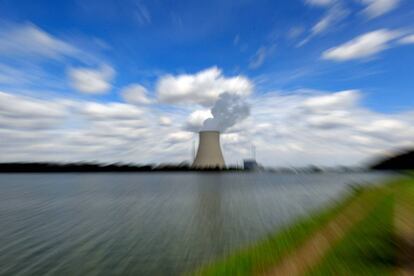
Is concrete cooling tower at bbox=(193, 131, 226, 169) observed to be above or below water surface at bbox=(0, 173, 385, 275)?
above

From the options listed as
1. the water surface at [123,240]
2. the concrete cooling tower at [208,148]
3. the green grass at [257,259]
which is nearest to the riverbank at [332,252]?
the green grass at [257,259]

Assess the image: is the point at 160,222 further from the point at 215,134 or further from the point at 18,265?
the point at 215,134

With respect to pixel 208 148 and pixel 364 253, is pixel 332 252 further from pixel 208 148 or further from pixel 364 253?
pixel 208 148

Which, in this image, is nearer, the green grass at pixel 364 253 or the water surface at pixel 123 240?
the green grass at pixel 364 253

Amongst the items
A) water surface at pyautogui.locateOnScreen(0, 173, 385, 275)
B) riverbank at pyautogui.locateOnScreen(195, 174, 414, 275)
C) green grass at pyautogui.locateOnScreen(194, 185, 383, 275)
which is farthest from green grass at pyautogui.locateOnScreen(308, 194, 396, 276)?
water surface at pyautogui.locateOnScreen(0, 173, 385, 275)

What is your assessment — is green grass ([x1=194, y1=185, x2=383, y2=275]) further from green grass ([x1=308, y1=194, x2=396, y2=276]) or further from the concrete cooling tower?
the concrete cooling tower

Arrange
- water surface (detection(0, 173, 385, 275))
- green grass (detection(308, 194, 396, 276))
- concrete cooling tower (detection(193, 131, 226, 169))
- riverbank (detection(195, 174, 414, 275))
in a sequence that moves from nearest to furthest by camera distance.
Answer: green grass (detection(308, 194, 396, 276)) < riverbank (detection(195, 174, 414, 275)) < water surface (detection(0, 173, 385, 275)) < concrete cooling tower (detection(193, 131, 226, 169))

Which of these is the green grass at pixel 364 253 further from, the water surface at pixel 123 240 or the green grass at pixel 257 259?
the water surface at pixel 123 240

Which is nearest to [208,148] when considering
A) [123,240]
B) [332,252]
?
[123,240]
